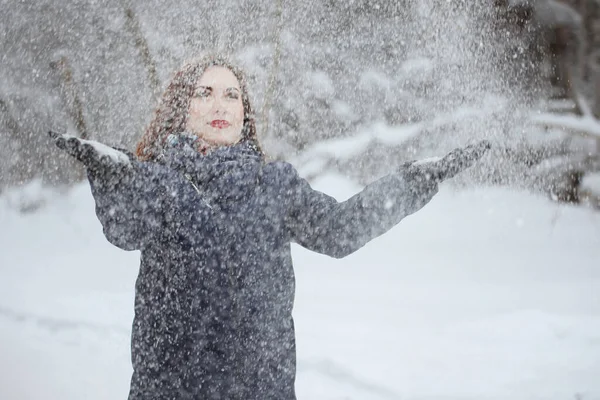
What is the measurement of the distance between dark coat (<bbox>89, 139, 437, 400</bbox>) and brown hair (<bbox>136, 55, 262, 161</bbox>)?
0.17 m

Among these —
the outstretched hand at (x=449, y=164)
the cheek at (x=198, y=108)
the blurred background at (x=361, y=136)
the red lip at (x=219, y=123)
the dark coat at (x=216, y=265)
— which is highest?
the blurred background at (x=361, y=136)

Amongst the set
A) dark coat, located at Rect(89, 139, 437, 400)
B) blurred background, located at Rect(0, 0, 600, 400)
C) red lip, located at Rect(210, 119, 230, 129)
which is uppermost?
blurred background, located at Rect(0, 0, 600, 400)

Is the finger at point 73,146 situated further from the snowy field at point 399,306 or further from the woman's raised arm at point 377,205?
the snowy field at point 399,306

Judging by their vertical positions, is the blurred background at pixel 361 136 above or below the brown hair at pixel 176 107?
above

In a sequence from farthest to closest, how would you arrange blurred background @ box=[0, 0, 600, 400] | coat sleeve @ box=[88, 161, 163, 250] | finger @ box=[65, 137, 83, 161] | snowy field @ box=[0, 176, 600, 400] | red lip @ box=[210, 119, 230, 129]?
blurred background @ box=[0, 0, 600, 400] → snowy field @ box=[0, 176, 600, 400] → red lip @ box=[210, 119, 230, 129] → coat sleeve @ box=[88, 161, 163, 250] → finger @ box=[65, 137, 83, 161]

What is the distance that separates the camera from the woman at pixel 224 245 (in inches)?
49.8

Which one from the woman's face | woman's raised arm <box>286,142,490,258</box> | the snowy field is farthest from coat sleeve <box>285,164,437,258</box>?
the snowy field

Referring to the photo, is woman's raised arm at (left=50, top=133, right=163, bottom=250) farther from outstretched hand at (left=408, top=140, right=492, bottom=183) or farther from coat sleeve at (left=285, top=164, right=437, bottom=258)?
outstretched hand at (left=408, top=140, right=492, bottom=183)

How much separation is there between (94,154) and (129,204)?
5.9 inches

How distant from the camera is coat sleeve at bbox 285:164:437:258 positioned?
1299 mm

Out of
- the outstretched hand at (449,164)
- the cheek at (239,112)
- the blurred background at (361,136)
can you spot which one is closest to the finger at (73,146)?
the cheek at (239,112)

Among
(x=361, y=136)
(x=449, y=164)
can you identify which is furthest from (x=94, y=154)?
(x=361, y=136)

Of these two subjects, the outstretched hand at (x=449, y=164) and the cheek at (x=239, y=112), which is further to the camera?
the cheek at (x=239, y=112)

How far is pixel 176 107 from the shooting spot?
1.49 meters
